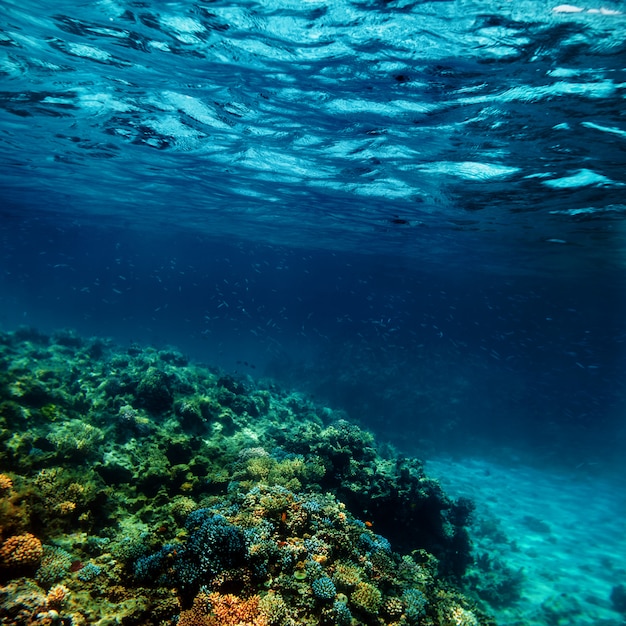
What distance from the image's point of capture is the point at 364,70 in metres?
10.4

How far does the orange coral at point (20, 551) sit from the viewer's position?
4.43m

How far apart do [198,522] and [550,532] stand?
22.7 meters

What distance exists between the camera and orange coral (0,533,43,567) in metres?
4.43

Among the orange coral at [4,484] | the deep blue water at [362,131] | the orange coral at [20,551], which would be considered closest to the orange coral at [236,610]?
the orange coral at [20,551]

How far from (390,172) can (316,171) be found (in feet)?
12.8

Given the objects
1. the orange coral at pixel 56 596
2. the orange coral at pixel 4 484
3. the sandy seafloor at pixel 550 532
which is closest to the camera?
the orange coral at pixel 56 596

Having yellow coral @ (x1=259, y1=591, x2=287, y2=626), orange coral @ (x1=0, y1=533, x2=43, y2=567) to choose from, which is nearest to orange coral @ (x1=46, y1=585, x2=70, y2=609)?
orange coral @ (x1=0, y1=533, x2=43, y2=567)

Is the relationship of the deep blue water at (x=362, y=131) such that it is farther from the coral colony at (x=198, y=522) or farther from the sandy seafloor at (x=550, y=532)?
the coral colony at (x=198, y=522)

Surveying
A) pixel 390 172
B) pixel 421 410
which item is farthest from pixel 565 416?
pixel 390 172

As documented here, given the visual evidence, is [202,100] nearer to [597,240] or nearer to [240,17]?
[240,17]

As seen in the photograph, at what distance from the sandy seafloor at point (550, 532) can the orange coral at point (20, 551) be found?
14503mm

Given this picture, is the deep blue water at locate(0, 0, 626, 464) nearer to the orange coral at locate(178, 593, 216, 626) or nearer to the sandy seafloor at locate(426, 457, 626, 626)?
the sandy seafloor at locate(426, 457, 626, 626)

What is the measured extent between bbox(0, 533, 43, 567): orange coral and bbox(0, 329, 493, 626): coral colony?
14 mm

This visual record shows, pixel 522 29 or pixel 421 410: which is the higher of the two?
pixel 522 29
